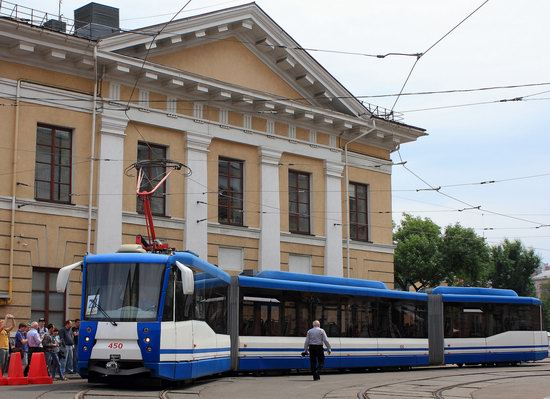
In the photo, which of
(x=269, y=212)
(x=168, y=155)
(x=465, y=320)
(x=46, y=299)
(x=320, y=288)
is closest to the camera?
(x=320, y=288)

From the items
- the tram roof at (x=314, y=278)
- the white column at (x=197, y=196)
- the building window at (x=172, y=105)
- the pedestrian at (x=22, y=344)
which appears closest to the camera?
the pedestrian at (x=22, y=344)

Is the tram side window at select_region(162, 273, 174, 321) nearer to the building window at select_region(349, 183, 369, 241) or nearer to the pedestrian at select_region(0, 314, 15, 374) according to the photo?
the pedestrian at select_region(0, 314, 15, 374)

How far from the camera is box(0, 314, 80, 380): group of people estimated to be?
2080cm

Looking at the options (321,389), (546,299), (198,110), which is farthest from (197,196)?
(546,299)

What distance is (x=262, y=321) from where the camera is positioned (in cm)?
2314

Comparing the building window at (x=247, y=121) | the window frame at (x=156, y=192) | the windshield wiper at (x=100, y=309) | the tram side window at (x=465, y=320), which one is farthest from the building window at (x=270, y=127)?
the windshield wiper at (x=100, y=309)

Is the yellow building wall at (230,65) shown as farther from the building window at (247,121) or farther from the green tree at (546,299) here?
the green tree at (546,299)

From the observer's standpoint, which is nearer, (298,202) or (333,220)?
(298,202)

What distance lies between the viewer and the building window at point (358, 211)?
35938 millimetres

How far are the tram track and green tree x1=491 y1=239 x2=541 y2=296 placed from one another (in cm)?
5197

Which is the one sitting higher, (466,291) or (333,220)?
(333,220)

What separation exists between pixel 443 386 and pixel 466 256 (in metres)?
49.8

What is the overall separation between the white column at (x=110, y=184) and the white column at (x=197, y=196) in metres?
2.69

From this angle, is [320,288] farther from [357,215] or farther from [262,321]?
[357,215]
